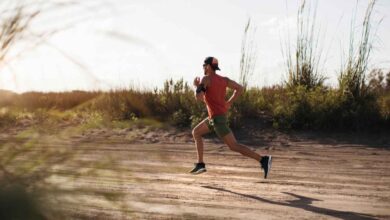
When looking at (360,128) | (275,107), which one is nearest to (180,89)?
(275,107)

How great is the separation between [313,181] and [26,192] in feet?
23.5

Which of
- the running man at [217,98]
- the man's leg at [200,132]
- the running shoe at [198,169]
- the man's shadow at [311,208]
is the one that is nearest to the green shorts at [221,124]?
the running man at [217,98]

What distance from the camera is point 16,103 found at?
2.30 m

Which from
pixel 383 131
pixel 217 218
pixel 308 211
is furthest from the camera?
pixel 383 131

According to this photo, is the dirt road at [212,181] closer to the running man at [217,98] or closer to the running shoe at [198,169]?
the running shoe at [198,169]

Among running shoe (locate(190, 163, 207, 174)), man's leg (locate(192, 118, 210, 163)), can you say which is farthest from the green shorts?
running shoe (locate(190, 163, 207, 174))

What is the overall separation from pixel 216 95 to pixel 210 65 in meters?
0.48

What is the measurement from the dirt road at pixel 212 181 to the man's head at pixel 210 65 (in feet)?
5.29

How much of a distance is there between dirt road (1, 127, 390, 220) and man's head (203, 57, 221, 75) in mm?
1612

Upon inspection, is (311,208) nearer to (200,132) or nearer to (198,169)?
(198,169)

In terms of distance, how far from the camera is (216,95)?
9.50 m

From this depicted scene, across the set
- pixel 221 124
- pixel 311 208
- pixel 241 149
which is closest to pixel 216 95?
pixel 221 124

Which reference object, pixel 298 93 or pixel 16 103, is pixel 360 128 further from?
pixel 16 103

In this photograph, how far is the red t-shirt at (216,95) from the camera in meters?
9.46
